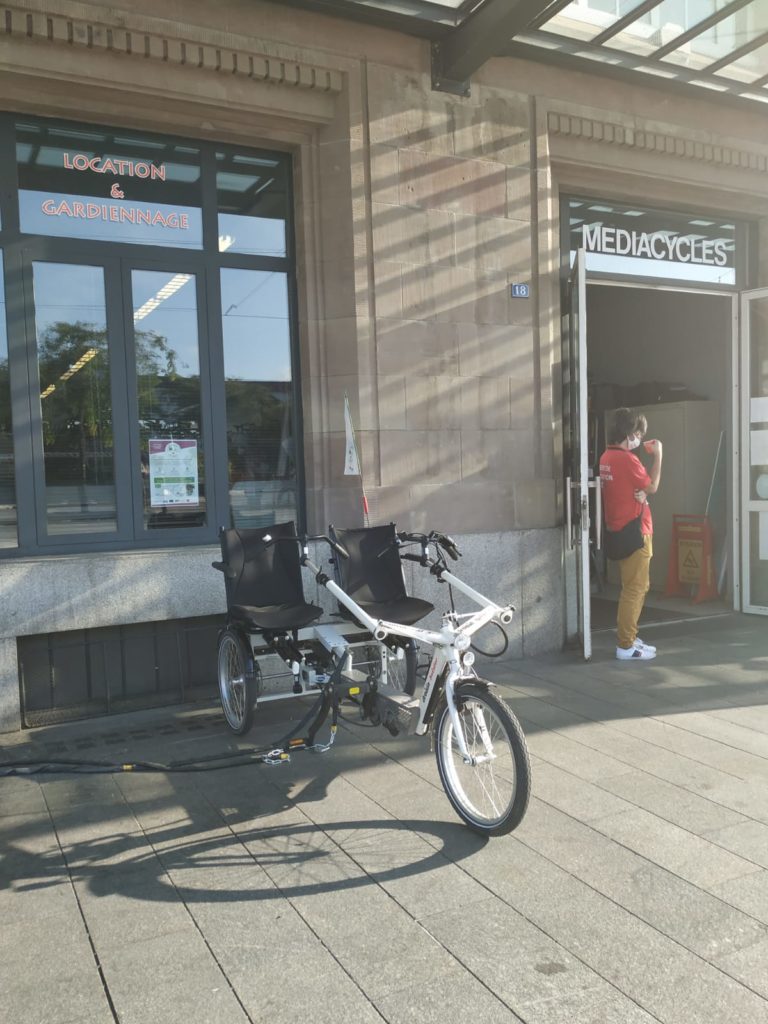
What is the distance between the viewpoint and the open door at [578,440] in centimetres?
671

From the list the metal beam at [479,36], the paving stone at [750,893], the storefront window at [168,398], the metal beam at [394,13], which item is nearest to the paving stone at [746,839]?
the paving stone at [750,893]

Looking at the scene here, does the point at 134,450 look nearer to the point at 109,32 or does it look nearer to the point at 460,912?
→ the point at 109,32

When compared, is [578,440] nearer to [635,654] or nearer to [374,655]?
[635,654]

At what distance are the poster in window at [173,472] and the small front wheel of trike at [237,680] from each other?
4.08ft

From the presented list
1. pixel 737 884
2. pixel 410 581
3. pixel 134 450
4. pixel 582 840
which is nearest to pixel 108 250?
pixel 134 450

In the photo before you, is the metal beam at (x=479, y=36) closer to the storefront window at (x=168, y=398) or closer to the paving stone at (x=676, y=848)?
the storefront window at (x=168, y=398)

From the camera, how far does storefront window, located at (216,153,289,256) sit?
634cm

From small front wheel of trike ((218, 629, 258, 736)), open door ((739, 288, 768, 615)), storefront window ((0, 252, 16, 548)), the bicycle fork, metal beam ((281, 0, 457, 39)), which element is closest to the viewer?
the bicycle fork

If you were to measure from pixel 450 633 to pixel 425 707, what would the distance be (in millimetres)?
450

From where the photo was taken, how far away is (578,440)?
690 centimetres

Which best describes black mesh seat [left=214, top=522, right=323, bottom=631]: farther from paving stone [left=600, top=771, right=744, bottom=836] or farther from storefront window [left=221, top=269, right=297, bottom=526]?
paving stone [left=600, top=771, right=744, bottom=836]

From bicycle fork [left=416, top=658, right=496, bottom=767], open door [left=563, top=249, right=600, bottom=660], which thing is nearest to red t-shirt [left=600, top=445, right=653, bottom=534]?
open door [left=563, top=249, right=600, bottom=660]

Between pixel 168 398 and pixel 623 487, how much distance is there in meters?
3.59

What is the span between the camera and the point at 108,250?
590 centimetres
